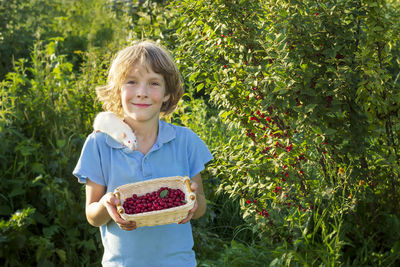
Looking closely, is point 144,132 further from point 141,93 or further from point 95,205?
point 95,205

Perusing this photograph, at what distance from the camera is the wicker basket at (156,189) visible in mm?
1777

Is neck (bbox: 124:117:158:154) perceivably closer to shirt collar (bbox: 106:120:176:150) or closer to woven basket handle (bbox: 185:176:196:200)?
shirt collar (bbox: 106:120:176:150)

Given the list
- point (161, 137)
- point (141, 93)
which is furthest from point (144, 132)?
point (141, 93)

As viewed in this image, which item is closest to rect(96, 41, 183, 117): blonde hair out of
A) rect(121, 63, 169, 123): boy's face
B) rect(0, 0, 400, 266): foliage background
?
rect(121, 63, 169, 123): boy's face

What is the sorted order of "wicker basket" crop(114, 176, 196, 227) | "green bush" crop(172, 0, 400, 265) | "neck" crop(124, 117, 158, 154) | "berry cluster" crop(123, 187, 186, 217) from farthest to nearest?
"green bush" crop(172, 0, 400, 265) → "neck" crop(124, 117, 158, 154) → "berry cluster" crop(123, 187, 186, 217) → "wicker basket" crop(114, 176, 196, 227)

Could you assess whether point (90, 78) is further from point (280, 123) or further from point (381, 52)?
point (381, 52)

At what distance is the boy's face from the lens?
6.57ft

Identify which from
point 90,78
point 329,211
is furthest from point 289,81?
point 90,78

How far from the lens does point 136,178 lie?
200cm

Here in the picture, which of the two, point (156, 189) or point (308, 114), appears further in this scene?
point (308, 114)

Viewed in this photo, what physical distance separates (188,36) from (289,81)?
90 centimetres

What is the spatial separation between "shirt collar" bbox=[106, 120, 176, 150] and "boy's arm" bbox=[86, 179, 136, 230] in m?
0.17

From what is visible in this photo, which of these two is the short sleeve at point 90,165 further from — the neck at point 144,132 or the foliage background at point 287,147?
the foliage background at point 287,147

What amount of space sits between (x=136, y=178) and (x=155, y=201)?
16 cm
